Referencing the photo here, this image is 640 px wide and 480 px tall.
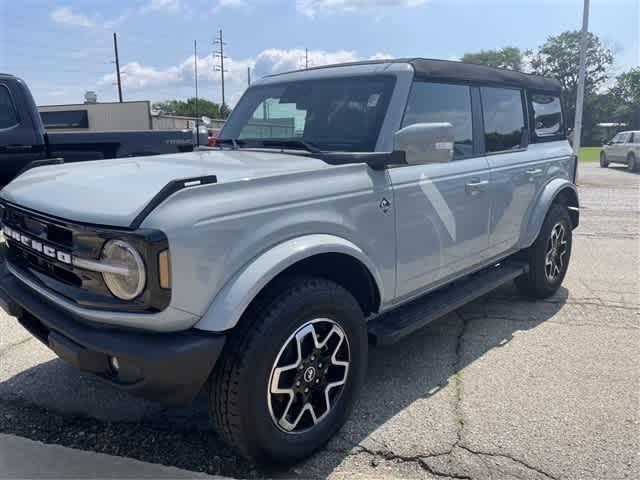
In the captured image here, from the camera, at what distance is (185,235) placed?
2.12m

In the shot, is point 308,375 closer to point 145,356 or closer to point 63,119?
point 145,356

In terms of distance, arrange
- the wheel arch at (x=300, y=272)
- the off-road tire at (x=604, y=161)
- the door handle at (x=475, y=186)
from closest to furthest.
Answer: the wheel arch at (x=300, y=272), the door handle at (x=475, y=186), the off-road tire at (x=604, y=161)

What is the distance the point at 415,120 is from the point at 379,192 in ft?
2.41

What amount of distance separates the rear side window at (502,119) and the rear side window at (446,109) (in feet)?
0.84

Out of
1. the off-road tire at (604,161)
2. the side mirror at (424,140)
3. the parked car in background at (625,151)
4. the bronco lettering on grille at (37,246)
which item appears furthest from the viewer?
the off-road tire at (604,161)

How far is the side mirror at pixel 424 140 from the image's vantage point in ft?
9.38

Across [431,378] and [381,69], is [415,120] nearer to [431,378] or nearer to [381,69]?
[381,69]

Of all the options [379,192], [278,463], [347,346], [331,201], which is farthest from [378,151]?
[278,463]

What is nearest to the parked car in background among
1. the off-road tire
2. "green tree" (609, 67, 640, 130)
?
the off-road tire

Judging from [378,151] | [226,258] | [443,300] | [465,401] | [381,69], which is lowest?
[465,401]

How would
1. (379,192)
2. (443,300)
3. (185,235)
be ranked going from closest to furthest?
(185,235)
(379,192)
(443,300)

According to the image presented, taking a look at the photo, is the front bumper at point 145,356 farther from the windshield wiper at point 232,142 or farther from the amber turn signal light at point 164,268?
the windshield wiper at point 232,142

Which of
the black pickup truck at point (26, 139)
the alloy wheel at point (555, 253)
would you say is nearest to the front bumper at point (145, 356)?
the alloy wheel at point (555, 253)

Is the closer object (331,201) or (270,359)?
(270,359)
